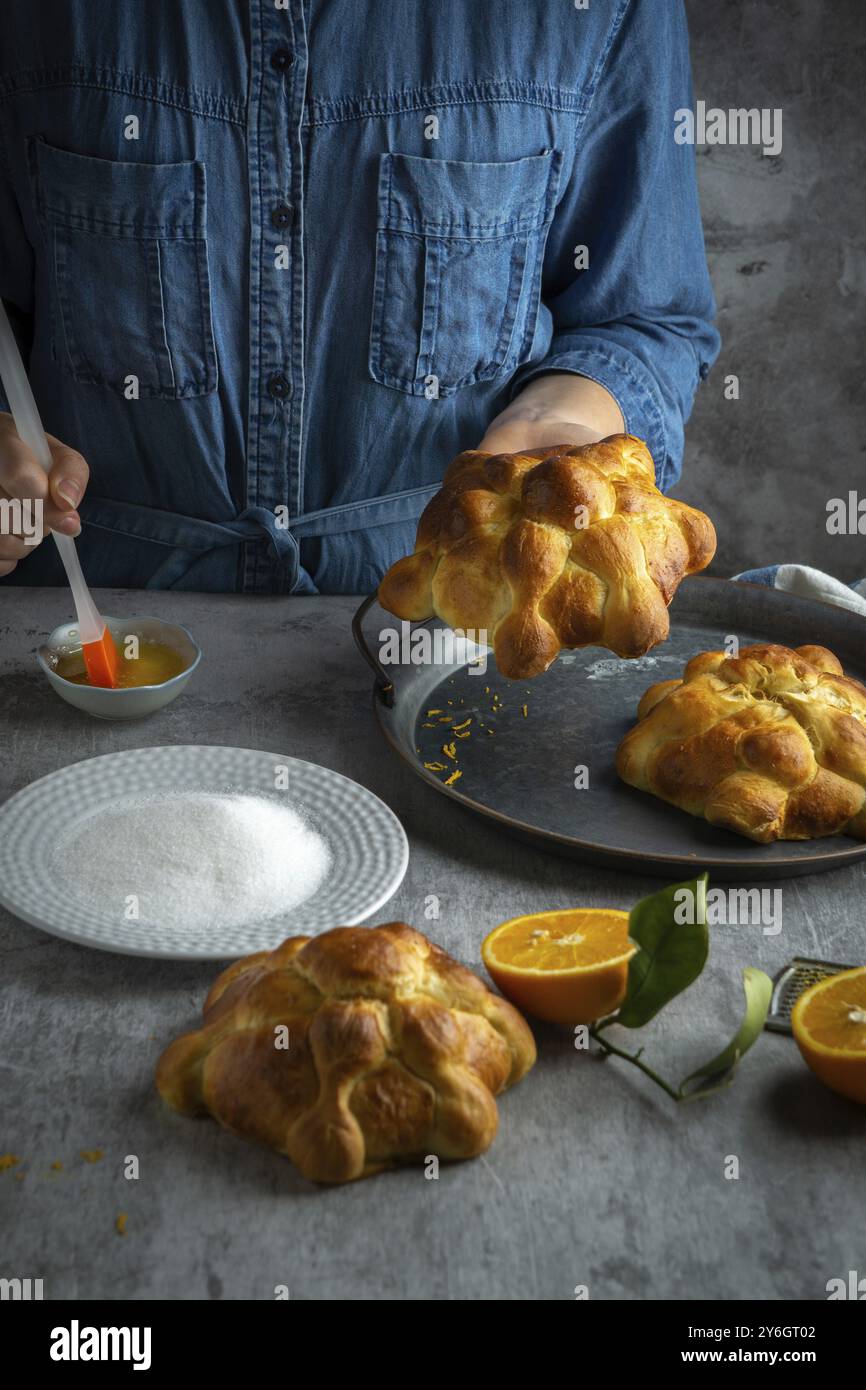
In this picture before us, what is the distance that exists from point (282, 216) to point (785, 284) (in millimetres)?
2064

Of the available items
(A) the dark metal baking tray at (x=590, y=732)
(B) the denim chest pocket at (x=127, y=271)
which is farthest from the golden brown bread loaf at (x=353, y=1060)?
(B) the denim chest pocket at (x=127, y=271)

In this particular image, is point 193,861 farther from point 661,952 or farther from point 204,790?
point 661,952

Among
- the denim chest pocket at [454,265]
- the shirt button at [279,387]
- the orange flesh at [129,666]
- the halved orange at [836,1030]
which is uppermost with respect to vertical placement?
the denim chest pocket at [454,265]

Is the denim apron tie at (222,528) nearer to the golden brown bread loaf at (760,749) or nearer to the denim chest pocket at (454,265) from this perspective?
the denim chest pocket at (454,265)

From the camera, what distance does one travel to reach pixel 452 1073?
910 mm

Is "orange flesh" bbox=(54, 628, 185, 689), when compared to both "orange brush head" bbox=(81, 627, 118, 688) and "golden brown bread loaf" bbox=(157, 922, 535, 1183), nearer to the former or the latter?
"orange brush head" bbox=(81, 627, 118, 688)

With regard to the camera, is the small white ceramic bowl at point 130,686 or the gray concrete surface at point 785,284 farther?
the gray concrete surface at point 785,284

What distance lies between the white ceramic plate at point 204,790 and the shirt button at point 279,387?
636mm

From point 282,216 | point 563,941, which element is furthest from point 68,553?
point 563,941

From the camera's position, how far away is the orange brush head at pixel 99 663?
1.52 m

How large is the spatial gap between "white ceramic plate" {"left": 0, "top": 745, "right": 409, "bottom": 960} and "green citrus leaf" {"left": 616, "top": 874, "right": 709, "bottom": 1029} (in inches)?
10.4

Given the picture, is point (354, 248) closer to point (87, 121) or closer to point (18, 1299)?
point (87, 121)

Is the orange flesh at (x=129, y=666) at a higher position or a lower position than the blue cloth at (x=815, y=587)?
higher
